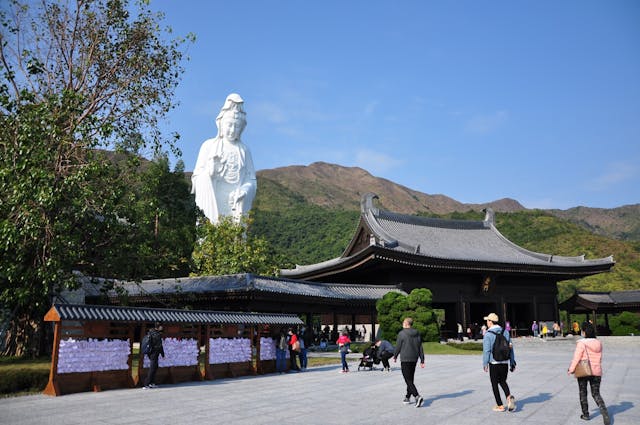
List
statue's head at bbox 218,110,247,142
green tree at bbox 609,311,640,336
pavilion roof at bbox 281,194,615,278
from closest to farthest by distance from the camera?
pavilion roof at bbox 281,194,615,278 → green tree at bbox 609,311,640,336 → statue's head at bbox 218,110,247,142

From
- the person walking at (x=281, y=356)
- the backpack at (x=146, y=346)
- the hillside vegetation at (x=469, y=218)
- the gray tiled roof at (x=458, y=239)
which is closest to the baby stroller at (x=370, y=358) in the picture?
the person walking at (x=281, y=356)

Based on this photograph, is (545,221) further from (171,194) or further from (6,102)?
(6,102)

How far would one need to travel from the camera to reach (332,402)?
32.3 feet

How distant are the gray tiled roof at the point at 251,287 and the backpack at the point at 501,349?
1390 centimetres

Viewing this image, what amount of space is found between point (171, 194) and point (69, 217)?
113 feet

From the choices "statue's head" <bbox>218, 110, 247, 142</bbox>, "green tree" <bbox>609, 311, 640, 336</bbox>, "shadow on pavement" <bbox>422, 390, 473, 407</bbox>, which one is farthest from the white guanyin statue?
"shadow on pavement" <bbox>422, 390, 473, 407</bbox>

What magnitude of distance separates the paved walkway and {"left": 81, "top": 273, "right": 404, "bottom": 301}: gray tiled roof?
8.12 metres

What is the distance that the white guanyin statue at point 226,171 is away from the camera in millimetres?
37719

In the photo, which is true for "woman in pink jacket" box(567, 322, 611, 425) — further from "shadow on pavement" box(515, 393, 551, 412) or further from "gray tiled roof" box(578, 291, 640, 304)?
"gray tiled roof" box(578, 291, 640, 304)

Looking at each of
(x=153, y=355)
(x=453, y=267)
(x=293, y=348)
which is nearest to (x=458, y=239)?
(x=453, y=267)

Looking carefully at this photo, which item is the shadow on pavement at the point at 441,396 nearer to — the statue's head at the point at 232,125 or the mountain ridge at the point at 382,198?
the statue's head at the point at 232,125

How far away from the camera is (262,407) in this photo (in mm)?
9258

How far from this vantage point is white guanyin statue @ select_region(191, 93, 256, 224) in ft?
124

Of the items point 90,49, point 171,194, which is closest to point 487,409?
point 90,49
